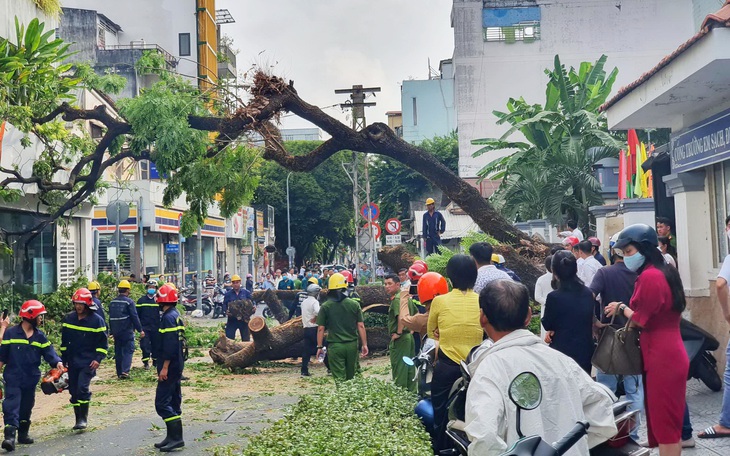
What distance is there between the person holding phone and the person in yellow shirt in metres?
5.70

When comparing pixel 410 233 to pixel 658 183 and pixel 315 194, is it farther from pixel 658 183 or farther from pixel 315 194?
pixel 658 183

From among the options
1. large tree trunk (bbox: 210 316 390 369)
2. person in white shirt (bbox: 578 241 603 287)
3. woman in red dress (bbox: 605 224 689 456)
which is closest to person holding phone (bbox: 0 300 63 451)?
large tree trunk (bbox: 210 316 390 369)

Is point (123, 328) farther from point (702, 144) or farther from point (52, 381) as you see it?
point (702, 144)

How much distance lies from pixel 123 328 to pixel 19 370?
588 centimetres

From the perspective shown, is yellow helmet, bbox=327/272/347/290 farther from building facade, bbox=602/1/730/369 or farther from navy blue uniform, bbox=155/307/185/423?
building facade, bbox=602/1/730/369

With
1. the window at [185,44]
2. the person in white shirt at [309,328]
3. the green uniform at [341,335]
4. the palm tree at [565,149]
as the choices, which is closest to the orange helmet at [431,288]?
the green uniform at [341,335]

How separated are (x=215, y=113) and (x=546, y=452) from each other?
45.3 ft

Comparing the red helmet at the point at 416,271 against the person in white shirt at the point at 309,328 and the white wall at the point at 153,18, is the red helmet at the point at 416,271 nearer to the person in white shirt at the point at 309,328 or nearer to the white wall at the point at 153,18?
the person in white shirt at the point at 309,328

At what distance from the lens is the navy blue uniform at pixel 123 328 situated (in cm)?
1591

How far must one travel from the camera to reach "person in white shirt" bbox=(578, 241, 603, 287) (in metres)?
9.53

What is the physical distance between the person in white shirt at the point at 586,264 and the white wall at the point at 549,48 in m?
34.1

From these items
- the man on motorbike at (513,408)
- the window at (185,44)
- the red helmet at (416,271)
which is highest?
the window at (185,44)

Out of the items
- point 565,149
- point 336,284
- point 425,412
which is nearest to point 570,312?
point 425,412

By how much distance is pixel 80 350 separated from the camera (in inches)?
431
